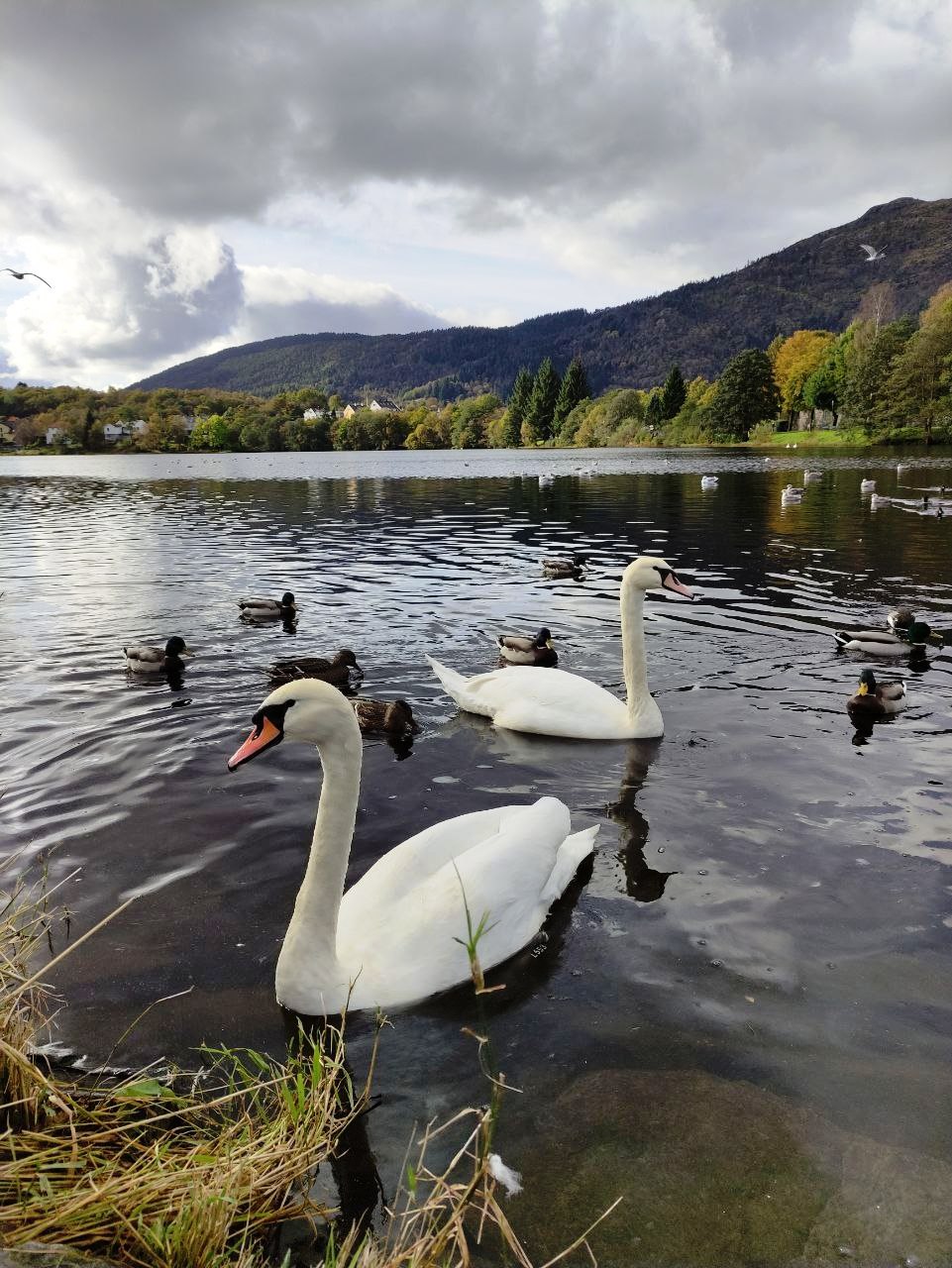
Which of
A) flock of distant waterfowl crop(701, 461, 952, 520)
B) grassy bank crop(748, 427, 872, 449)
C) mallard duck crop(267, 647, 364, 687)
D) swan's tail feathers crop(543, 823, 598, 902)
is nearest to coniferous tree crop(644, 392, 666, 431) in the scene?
grassy bank crop(748, 427, 872, 449)

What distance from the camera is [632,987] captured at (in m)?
4.45

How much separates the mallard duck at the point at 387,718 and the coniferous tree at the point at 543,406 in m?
153

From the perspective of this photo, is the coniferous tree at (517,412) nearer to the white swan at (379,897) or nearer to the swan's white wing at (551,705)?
the swan's white wing at (551,705)

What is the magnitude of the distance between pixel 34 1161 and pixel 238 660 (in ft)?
30.9

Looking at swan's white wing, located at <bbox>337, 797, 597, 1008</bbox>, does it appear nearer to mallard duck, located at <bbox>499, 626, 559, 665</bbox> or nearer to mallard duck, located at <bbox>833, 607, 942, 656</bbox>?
mallard duck, located at <bbox>499, 626, 559, 665</bbox>

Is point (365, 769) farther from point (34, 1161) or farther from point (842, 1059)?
point (34, 1161)

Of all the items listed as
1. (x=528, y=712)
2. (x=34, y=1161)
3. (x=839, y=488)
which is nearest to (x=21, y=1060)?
(x=34, y=1161)

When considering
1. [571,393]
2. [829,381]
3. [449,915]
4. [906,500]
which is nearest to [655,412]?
[829,381]

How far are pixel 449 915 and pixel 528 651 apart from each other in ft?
21.9

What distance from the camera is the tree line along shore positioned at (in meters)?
79.3

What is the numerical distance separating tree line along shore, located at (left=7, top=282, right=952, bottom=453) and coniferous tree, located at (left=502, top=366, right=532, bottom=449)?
0.32 meters

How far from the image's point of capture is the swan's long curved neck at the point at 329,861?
158 inches

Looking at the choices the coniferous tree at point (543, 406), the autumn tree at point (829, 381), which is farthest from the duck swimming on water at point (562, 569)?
the coniferous tree at point (543, 406)

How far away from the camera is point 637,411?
447 feet
